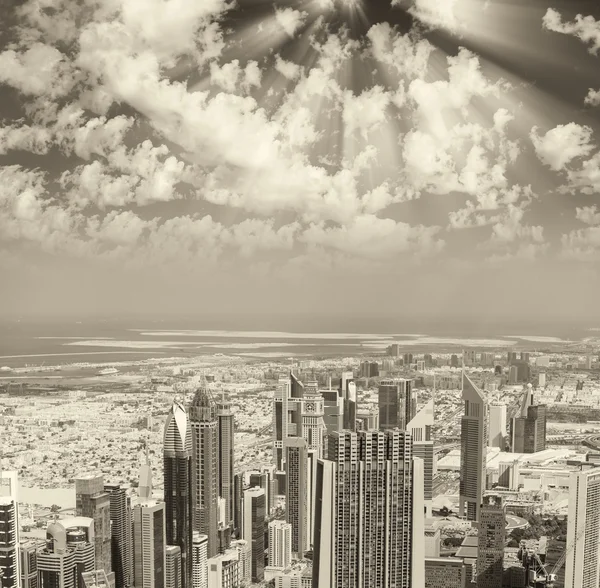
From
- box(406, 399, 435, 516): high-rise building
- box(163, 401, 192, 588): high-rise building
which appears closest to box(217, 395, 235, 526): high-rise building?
box(163, 401, 192, 588): high-rise building

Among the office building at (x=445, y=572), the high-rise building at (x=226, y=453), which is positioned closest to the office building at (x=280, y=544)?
the high-rise building at (x=226, y=453)

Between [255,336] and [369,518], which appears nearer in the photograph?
[369,518]

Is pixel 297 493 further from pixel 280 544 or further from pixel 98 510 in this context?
pixel 98 510

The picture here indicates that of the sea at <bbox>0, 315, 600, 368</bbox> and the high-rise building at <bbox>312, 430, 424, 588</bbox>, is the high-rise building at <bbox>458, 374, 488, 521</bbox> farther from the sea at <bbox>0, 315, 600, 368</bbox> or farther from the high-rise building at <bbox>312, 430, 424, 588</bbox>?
the high-rise building at <bbox>312, 430, 424, 588</bbox>

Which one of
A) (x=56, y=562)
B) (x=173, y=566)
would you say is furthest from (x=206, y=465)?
(x=56, y=562)

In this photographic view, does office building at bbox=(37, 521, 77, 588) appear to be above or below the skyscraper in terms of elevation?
above

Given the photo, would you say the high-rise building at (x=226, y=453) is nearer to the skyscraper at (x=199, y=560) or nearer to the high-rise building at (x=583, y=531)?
the skyscraper at (x=199, y=560)
